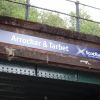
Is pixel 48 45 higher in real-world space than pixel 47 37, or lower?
lower

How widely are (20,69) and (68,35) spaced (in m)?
2.19

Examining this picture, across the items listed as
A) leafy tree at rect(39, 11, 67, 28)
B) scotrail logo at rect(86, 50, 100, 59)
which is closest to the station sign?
scotrail logo at rect(86, 50, 100, 59)

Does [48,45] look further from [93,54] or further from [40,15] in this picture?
[40,15]

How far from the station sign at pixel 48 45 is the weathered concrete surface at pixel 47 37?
12cm

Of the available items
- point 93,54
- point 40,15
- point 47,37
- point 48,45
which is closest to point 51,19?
point 40,15

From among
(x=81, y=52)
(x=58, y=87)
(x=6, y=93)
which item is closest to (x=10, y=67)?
(x=81, y=52)

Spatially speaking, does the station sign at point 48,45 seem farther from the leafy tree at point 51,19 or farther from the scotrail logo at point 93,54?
the leafy tree at point 51,19

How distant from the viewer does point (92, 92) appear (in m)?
14.9

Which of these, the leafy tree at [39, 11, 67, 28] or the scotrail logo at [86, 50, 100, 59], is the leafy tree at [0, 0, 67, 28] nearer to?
the leafy tree at [39, 11, 67, 28]

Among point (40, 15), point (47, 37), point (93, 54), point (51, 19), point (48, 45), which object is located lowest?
point (93, 54)

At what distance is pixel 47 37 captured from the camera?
1158 centimetres

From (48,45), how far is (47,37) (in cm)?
30

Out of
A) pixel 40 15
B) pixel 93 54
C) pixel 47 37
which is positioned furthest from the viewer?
pixel 40 15

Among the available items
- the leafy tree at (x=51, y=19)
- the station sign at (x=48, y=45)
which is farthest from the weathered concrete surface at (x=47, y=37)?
the leafy tree at (x=51, y=19)
